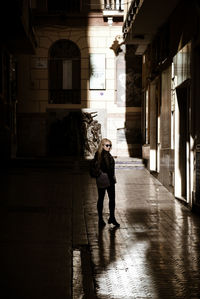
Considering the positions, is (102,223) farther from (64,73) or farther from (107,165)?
(64,73)

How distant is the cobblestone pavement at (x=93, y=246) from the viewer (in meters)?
6.16

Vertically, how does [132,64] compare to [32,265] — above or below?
above

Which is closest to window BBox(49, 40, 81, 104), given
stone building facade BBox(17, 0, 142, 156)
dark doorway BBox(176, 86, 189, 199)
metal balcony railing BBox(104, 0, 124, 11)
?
stone building facade BBox(17, 0, 142, 156)

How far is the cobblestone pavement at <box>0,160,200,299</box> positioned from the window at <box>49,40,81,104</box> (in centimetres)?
1234

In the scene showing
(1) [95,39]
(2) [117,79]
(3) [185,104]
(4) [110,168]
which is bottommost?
(4) [110,168]

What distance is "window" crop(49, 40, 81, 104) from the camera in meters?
27.6

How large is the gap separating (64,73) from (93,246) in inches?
785

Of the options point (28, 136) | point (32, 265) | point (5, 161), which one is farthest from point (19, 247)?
point (28, 136)

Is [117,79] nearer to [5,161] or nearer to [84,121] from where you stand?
[84,121]

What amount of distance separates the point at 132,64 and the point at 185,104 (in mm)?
13272

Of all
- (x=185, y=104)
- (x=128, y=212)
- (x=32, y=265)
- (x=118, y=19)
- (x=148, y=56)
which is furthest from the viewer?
(x=118, y=19)

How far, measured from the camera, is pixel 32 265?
711 cm

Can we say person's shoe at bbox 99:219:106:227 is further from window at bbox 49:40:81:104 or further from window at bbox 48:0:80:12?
window at bbox 48:0:80:12

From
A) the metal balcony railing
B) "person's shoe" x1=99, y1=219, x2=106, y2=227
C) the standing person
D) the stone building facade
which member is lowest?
"person's shoe" x1=99, y1=219, x2=106, y2=227
